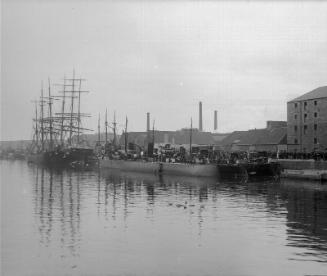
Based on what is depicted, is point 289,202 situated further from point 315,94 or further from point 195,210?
point 315,94

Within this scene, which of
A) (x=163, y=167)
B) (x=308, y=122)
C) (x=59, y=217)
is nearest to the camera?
(x=59, y=217)

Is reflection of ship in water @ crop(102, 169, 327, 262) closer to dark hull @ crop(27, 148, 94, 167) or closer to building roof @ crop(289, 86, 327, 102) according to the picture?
building roof @ crop(289, 86, 327, 102)

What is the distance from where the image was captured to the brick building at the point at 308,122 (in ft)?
265

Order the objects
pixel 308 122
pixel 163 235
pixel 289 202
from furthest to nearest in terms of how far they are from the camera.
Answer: pixel 308 122, pixel 289 202, pixel 163 235

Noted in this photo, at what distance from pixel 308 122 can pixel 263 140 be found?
14.2m

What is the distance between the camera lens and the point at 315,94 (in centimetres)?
8431

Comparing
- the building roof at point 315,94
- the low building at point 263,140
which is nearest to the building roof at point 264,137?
the low building at point 263,140

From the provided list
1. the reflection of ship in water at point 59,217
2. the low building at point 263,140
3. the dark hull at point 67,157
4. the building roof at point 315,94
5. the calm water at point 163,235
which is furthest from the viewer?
the dark hull at point 67,157

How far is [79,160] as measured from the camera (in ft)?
381

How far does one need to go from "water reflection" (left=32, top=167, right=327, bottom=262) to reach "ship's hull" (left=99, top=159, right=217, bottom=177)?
17.4 metres

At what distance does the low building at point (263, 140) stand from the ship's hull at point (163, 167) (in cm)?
2331

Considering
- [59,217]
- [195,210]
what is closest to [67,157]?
Result: [195,210]

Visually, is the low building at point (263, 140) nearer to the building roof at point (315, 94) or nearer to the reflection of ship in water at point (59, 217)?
the building roof at point (315, 94)

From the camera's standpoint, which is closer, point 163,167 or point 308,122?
point 163,167
